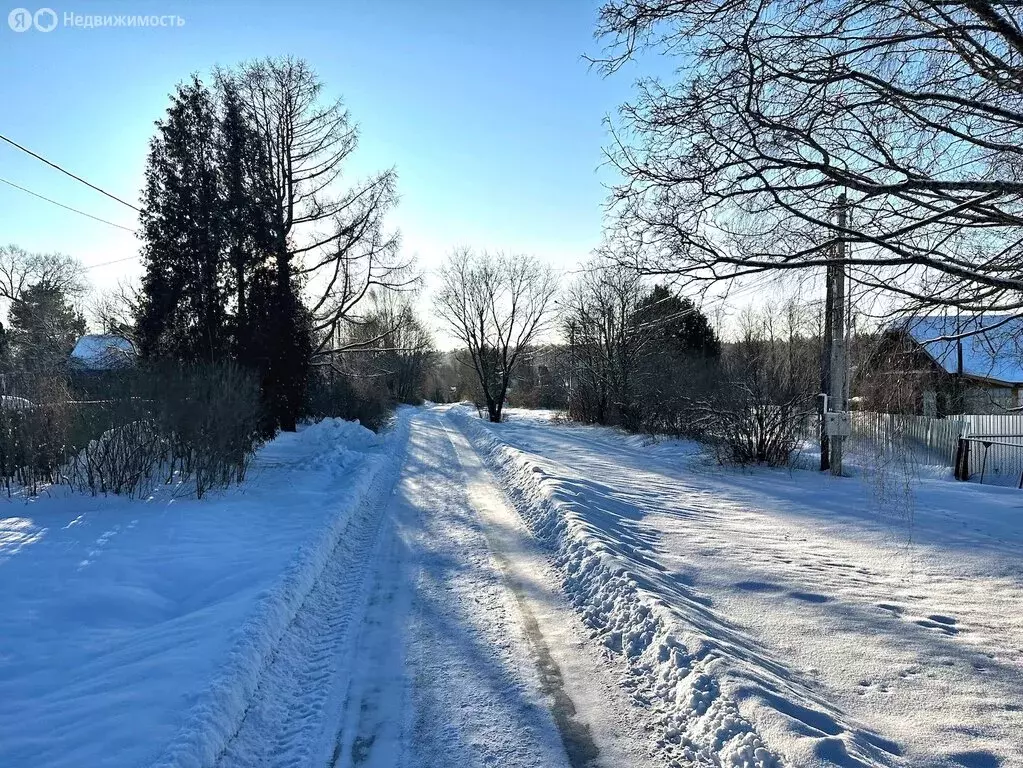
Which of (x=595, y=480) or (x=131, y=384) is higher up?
(x=131, y=384)

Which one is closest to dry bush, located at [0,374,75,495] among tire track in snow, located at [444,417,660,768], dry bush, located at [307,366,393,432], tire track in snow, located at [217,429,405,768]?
tire track in snow, located at [217,429,405,768]

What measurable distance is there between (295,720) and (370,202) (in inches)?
863

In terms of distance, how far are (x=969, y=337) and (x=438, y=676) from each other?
6051 mm

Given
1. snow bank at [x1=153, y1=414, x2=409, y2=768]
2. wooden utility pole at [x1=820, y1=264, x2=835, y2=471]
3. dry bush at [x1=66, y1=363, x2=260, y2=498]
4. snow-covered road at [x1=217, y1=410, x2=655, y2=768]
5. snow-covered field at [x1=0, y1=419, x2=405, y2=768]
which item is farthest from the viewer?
wooden utility pole at [x1=820, y1=264, x2=835, y2=471]

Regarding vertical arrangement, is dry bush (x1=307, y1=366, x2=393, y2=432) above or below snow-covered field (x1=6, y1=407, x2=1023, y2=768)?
above

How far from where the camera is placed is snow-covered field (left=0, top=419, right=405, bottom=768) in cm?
341

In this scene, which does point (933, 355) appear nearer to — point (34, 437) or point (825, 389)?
point (825, 389)

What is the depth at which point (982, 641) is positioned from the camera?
15.4 ft

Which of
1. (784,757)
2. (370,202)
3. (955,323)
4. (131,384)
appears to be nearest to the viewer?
(784,757)

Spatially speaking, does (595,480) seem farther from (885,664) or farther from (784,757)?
(784,757)

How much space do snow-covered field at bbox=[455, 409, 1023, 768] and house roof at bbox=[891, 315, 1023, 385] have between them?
2271 mm

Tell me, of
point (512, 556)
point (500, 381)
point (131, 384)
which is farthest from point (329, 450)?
point (500, 381)

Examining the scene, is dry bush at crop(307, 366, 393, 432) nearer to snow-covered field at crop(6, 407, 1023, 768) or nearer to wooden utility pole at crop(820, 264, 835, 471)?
snow-covered field at crop(6, 407, 1023, 768)

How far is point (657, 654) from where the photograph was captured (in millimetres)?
4508
